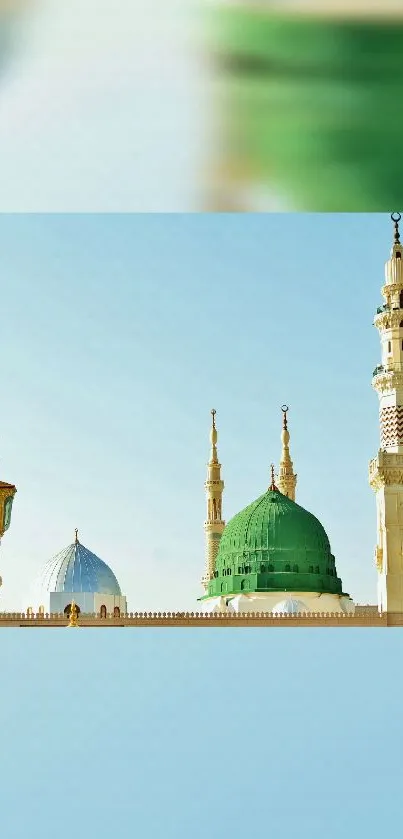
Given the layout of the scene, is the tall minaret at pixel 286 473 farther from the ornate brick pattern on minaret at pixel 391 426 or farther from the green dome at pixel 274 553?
the ornate brick pattern on minaret at pixel 391 426

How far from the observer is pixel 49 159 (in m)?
1.48

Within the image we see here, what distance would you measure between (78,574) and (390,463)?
25.3 feet

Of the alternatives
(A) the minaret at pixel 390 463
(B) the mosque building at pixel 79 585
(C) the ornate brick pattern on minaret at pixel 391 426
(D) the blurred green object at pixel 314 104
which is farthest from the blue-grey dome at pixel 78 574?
(D) the blurred green object at pixel 314 104

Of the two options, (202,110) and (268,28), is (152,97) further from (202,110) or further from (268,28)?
(268,28)

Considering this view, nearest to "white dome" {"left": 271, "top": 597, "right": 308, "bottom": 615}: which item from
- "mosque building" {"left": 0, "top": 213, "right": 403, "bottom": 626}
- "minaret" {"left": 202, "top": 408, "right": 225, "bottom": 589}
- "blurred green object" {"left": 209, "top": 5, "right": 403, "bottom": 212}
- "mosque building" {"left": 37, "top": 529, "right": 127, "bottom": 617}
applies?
"mosque building" {"left": 0, "top": 213, "right": 403, "bottom": 626}

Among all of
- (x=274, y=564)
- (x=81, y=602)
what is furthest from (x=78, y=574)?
(x=274, y=564)

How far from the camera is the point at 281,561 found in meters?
20.6

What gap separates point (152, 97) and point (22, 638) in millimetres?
823

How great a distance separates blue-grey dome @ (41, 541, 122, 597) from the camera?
73.3ft

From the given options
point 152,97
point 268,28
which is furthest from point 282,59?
point 152,97

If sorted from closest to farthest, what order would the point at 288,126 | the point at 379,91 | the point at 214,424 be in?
the point at 379,91, the point at 288,126, the point at 214,424

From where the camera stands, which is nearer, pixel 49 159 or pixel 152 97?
pixel 152 97

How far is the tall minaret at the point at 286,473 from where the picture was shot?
76.3ft

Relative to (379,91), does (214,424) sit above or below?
above
